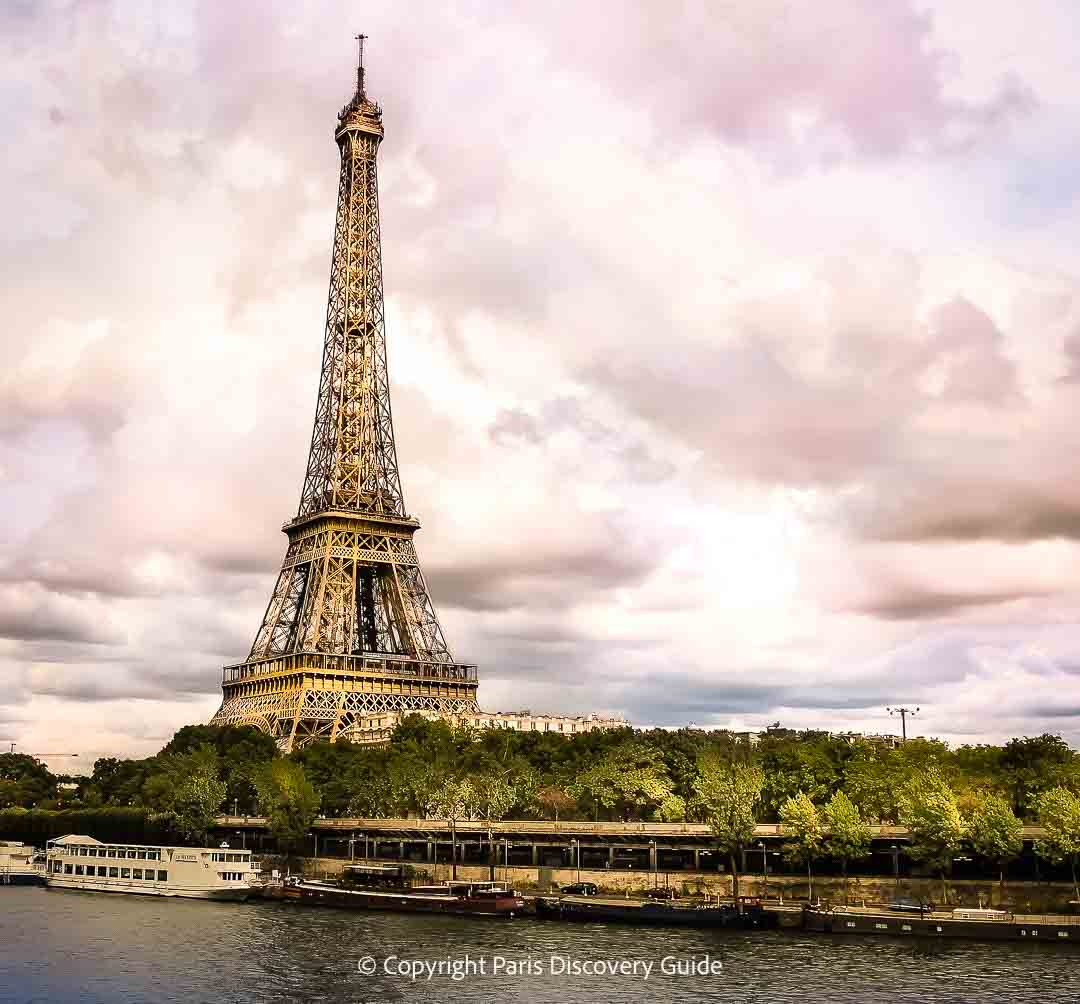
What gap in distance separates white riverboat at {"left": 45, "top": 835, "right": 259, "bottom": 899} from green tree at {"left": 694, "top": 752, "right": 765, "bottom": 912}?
42816 millimetres

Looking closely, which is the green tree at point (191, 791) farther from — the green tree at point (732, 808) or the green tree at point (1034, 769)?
the green tree at point (1034, 769)

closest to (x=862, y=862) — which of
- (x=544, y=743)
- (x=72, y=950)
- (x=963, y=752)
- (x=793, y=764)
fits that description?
(x=793, y=764)

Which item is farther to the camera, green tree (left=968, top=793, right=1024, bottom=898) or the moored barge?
the moored barge

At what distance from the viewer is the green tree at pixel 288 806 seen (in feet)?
485

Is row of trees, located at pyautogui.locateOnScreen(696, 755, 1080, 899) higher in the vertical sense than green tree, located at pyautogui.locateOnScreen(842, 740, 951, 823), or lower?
lower

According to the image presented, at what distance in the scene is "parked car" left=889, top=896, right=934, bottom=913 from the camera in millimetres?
103900

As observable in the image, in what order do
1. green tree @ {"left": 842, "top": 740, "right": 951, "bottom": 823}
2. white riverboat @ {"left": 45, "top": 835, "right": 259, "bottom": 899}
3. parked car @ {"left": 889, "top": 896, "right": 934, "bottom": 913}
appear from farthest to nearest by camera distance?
A: white riverboat @ {"left": 45, "top": 835, "right": 259, "bottom": 899}, green tree @ {"left": 842, "top": 740, "right": 951, "bottom": 823}, parked car @ {"left": 889, "top": 896, "right": 934, "bottom": 913}

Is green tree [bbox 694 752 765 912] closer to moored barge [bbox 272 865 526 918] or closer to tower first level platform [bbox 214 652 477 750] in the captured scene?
moored barge [bbox 272 865 526 918]

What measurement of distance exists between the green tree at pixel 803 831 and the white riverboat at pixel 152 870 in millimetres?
49206

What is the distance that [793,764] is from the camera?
5290 inches

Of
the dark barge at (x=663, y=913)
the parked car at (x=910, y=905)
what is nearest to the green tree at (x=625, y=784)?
the dark barge at (x=663, y=913)

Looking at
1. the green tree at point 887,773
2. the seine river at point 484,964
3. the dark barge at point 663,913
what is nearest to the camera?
the seine river at point 484,964

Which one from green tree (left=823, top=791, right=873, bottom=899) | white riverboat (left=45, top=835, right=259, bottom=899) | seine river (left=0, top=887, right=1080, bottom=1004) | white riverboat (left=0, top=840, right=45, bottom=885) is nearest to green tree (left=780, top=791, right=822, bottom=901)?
green tree (left=823, top=791, right=873, bottom=899)

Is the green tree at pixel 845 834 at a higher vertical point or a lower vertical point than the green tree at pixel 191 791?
lower
